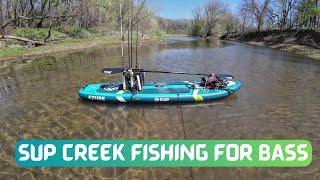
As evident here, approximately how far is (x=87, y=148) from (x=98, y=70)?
13.9 metres

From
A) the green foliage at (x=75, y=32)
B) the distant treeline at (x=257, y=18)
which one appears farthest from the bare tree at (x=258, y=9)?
the green foliage at (x=75, y=32)

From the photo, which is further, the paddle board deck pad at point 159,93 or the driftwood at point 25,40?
the driftwood at point 25,40

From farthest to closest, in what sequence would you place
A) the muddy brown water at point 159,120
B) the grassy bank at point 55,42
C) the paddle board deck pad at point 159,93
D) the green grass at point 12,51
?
the grassy bank at point 55,42 → the green grass at point 12,51 → the paddle board deck pad at point 159,93 → the muddy brown water at point 159,120

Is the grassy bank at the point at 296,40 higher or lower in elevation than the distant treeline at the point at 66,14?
lower

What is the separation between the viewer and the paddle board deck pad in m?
13.0

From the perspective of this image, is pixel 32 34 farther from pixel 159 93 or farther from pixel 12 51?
pixel 159 93

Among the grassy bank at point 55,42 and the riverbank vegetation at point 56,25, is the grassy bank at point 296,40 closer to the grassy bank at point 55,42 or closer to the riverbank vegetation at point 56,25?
the riverbank vegetation at point 56,25

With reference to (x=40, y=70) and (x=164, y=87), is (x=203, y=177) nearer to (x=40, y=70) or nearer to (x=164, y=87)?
(x=164, y=87)

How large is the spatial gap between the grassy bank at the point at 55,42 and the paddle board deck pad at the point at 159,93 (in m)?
18.5

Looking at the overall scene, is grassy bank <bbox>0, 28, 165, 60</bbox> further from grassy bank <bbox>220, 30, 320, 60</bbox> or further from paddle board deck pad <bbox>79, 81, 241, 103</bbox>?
grassy bank <bbox>220, 30, 320, 60</bbox>

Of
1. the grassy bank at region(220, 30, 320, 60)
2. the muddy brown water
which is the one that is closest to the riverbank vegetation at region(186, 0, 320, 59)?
the grassy bank at region(220, 30, 320, 60)

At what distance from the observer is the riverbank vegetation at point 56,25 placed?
34844mm

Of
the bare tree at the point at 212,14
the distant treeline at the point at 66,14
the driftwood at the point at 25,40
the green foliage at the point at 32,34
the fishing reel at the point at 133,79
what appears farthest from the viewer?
the bare tree at the point at 212,14

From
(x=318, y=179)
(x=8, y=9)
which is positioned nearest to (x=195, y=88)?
(x=318, y=179)
